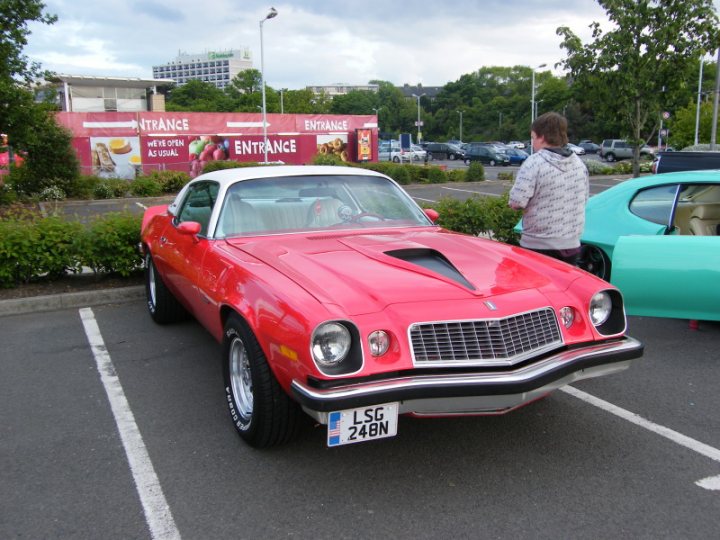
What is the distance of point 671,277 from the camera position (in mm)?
4898

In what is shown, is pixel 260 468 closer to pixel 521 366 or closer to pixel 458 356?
pixel 458 356

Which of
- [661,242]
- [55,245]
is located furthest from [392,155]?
[661,242]

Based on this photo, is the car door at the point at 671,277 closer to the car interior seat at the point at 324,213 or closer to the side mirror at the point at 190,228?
the car interior seat at the point at 324,213

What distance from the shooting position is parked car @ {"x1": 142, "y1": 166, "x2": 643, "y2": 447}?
2881mm

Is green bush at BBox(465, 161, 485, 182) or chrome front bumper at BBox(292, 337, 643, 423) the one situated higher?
green bush at BBox(465, 161, 485, 182)

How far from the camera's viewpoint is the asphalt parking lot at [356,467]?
2828 mm

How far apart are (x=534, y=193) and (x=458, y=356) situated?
2064 millimetres

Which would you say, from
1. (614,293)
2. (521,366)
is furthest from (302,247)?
(614,293)

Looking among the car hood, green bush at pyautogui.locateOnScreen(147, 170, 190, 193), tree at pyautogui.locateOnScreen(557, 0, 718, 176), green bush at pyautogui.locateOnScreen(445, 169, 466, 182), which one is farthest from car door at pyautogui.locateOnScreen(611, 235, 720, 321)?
green bush at pyautogui.locateOnScreen(445, 169, 466, 182)

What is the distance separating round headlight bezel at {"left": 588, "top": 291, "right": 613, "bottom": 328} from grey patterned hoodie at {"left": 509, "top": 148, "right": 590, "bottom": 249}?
46.2 inches

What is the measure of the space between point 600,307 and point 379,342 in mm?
1396

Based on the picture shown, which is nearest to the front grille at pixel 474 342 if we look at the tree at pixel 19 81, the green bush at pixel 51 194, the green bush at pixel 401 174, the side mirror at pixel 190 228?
the side mirror at pixel 190 228

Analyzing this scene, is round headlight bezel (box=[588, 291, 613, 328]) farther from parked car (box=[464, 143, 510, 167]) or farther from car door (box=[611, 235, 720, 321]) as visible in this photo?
parked car (box=[464, 143, 510, 167])

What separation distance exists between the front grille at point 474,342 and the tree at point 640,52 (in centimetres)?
1153
